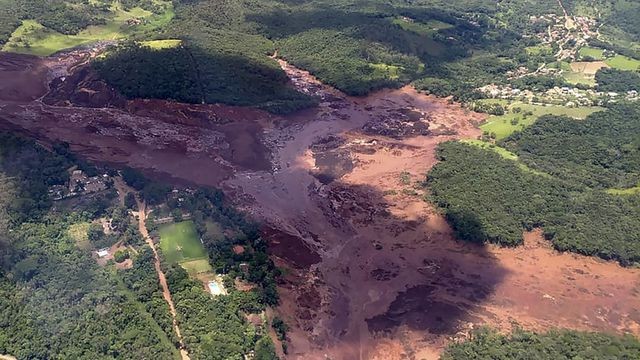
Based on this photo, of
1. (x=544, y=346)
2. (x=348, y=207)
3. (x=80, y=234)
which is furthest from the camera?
(x=348, y=207)

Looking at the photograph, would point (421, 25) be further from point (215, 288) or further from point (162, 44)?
point (215, 288)

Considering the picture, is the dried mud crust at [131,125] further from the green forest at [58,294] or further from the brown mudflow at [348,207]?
the green forest at [58,294]

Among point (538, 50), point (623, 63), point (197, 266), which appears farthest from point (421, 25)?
point (197, 266)

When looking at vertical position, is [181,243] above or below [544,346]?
below

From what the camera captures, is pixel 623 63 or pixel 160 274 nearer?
pixel 160 274

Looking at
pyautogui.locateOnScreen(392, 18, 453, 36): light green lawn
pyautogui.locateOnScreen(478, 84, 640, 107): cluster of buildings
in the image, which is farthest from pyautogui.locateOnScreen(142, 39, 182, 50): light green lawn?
pyautogui.locateOnScreen(478, 84, 640, 107): cluster of buildings

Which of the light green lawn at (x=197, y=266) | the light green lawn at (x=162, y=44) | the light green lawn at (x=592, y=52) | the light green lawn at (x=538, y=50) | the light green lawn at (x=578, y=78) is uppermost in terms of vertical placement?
the light green lawn at (x=162, y=44)

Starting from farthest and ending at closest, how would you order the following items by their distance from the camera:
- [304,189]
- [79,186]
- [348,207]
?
[304,189] → [348,207] → [79,186]

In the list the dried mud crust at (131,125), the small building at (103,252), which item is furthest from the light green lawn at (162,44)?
the small building at (103,252)
